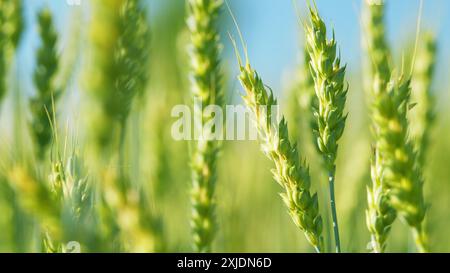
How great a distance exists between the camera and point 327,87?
35.3 inches

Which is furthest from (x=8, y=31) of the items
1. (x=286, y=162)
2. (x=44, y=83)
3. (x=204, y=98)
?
(x=286, y=162)

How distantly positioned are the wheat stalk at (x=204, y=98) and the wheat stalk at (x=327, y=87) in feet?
0.96

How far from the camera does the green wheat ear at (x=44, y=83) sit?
1.39 meters

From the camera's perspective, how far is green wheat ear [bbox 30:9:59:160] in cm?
139

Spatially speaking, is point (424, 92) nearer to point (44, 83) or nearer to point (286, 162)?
point (286, 162)

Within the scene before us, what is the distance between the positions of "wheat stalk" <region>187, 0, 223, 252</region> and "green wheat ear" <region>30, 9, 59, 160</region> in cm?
40

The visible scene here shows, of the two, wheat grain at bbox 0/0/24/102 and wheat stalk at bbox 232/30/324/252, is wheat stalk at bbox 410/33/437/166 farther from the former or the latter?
wheat grain at bbox 0/0/24/102

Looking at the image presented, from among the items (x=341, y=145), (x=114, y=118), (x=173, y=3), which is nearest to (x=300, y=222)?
(x=114, y=118)

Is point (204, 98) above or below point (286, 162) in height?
above

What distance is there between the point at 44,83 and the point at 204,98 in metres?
0.49

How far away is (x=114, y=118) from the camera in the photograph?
494mm

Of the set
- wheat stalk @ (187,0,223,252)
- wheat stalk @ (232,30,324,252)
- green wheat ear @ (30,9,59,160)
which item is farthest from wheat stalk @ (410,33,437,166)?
green wheat ear @ (30,9,59,160)

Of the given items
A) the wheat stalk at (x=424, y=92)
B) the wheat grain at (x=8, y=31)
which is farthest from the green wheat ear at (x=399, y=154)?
the wheat grain at (x=8, y=31)
